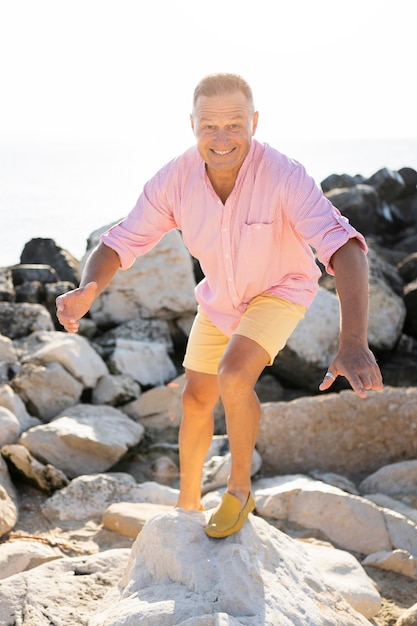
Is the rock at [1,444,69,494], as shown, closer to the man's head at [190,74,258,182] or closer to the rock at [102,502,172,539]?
the rock at [102,502,172,539]

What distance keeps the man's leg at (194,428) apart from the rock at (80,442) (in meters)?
1.56

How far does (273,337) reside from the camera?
300 centimetres

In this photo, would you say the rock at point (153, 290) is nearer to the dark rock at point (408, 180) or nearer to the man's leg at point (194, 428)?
the man's leg at point (194, 428)

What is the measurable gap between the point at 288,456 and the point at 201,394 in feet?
5.86

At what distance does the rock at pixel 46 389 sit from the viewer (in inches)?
210

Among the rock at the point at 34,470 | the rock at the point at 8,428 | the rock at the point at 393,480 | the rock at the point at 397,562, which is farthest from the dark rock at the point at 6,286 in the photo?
the rock at the point at 397,562

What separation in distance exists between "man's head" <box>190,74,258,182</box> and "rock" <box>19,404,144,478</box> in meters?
2.27

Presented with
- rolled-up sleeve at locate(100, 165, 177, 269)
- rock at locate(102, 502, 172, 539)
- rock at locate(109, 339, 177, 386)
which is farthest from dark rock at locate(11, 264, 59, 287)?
rolled-up sleeve at locate(100, 165, 177, 269)

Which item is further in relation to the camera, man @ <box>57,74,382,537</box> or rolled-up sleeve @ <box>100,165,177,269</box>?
rolled-up sleeve @ <box>100,165,177,269</box>

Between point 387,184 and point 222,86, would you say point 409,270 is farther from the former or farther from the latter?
point 222,86

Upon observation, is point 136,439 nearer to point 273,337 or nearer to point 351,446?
point 351,446

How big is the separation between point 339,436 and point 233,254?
219 cm

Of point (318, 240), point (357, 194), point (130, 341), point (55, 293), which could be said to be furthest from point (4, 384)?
point (357, 194)

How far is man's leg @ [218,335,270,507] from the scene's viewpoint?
2.89m
